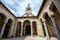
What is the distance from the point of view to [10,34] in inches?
392

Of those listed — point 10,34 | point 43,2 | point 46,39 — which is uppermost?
point 43,2

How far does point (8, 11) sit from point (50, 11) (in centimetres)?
604

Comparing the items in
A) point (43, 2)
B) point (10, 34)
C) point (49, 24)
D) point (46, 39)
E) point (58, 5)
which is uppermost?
point (43, 2)

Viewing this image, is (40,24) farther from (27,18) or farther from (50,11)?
(50,11)

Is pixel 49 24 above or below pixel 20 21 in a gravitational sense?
below

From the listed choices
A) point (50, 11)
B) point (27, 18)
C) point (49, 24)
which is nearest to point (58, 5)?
point (50, 11)

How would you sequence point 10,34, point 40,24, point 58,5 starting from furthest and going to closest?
point 40,24
point 10,34
point 58,5

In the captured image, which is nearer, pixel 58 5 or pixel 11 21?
pixel 58 5

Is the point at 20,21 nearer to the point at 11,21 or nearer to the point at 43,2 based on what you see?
the point at 11,21

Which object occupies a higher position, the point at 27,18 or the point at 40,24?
the point at 27,18

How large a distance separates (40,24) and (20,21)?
3.72 m

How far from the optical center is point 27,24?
14398 millimetres

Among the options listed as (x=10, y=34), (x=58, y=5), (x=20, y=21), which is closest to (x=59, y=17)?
(x=58, y=5)

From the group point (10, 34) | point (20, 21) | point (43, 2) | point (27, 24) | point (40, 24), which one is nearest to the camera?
point (43, 2)
